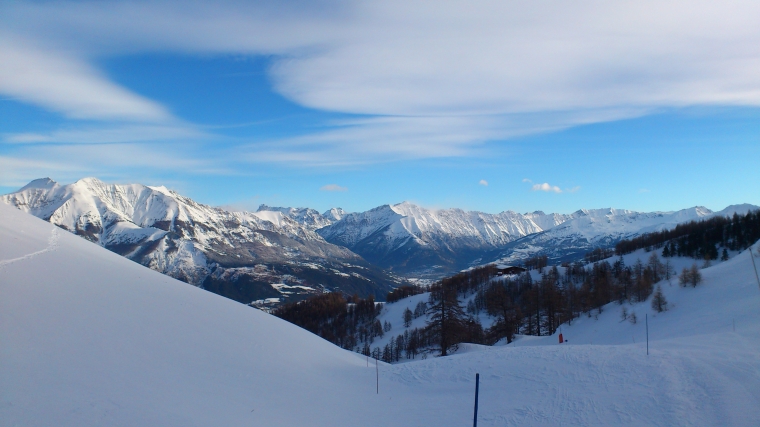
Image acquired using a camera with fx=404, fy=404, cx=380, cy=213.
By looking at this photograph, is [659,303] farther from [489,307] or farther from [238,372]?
[238,372]

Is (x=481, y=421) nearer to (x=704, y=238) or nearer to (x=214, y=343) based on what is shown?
(x=214, y=343)

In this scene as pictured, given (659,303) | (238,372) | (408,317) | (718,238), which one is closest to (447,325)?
(238,372)

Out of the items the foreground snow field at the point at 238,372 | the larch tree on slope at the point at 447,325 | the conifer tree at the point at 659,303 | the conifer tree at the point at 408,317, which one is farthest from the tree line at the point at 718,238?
the foreground snow field at the point at 238,372

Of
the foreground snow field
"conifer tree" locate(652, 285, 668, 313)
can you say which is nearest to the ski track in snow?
the foreground snow field

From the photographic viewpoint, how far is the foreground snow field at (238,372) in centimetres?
947

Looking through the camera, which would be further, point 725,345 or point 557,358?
point 725,345

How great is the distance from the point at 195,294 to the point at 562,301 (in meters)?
48.4

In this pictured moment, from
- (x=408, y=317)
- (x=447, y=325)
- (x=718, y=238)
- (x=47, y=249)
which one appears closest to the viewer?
(x=47, y=249)

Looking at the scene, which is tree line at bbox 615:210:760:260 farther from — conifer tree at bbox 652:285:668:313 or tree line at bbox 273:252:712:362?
conifer tree at bbox 652:285:668:313

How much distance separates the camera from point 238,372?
1448 centimetres

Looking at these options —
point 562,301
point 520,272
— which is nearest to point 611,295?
point 562,301

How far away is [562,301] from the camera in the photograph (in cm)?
5491

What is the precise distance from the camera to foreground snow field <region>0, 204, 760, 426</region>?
373 inches

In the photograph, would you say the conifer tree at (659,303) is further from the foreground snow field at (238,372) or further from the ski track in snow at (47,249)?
the ski track in snow at (47,249)
